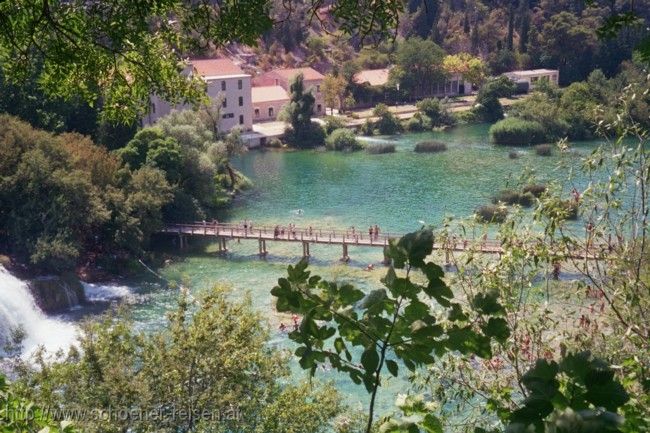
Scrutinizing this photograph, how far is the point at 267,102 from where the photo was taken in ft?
151

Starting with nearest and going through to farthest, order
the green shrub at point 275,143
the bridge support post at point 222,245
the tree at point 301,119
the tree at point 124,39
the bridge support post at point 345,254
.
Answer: the tree at point 124,39
the bridge support post at point 345,254
the bridge support post at point 222,245
the tree at point 301,119
the green shrub at point 275,143

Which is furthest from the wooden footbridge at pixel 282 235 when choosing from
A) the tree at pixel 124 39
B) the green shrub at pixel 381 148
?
the tree at pixel 124 39

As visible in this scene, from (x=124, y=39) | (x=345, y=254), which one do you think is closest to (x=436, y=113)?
(x=345, y=254)

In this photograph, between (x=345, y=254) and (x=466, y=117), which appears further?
(x=466, y=117)

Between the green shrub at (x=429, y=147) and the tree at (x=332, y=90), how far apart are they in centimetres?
1135

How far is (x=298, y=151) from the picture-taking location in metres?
39.2

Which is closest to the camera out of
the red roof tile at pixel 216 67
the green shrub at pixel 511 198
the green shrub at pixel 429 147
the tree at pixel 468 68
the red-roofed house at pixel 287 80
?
the green shrub at pixel 511 198

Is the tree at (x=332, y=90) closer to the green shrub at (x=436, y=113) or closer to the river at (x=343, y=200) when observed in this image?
the green shrub at (x=436, y=113)

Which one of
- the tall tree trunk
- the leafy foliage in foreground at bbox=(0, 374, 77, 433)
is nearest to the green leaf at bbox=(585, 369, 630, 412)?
the leafy foliage in foreground at bbox=(0, 374, 77, 433)

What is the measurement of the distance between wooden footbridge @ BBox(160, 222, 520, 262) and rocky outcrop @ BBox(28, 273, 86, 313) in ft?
14.9

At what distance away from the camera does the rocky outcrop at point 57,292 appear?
63.2 ft

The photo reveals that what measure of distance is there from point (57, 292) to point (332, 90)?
3064cm

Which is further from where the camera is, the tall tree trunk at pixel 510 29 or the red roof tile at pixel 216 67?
the tall tree trunk at pixel 510 29

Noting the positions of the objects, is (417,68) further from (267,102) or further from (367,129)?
(267,102)
